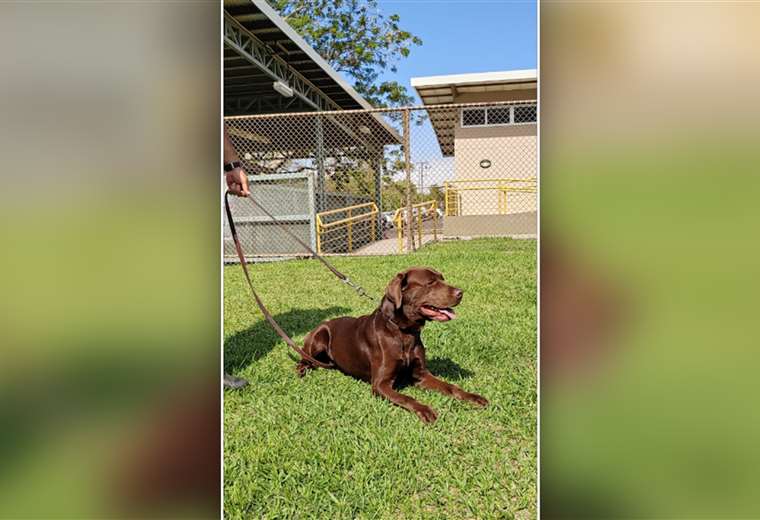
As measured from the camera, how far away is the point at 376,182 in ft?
40.4

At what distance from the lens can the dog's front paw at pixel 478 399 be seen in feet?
7.26

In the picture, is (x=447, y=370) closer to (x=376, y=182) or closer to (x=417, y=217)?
(x=417, y=217)

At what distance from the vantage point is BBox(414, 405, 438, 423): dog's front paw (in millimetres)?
2084

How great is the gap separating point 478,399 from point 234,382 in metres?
1.16

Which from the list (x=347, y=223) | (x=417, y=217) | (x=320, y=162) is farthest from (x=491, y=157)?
(x=320, y=162)

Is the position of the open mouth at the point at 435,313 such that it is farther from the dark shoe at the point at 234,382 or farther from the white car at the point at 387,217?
the white car at the point at 387,217

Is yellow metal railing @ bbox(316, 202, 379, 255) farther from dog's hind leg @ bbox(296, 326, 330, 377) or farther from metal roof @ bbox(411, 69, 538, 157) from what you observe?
dog's hind leg @ bbox(296, 326, 330, 377)
